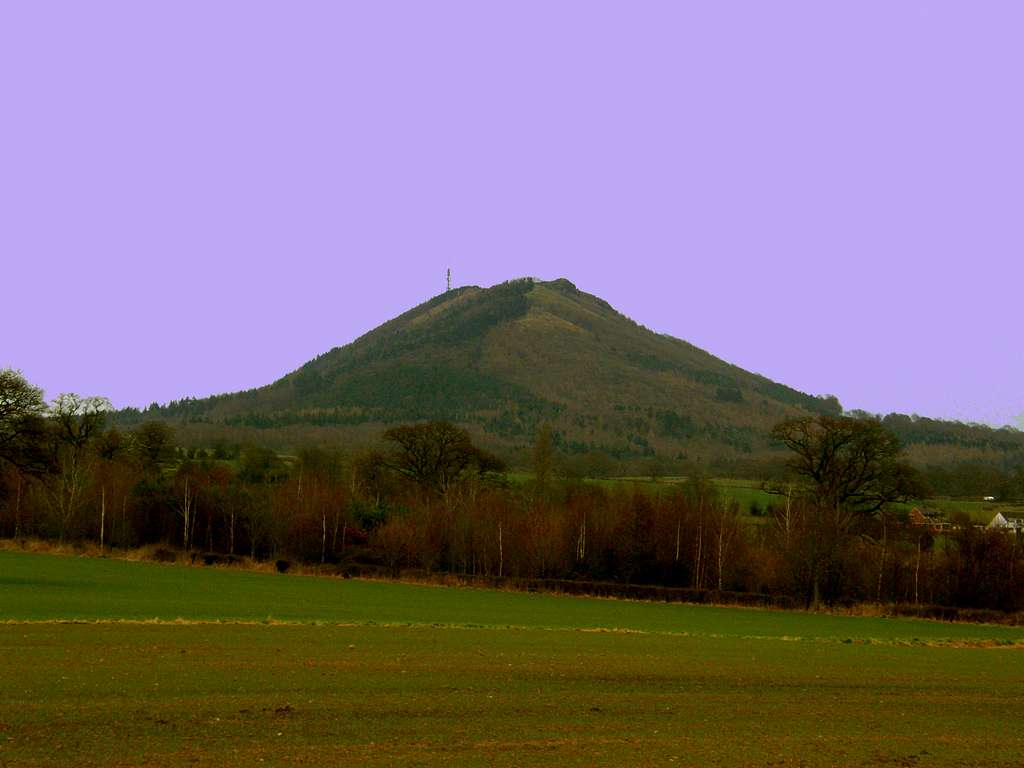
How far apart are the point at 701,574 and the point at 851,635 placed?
32.0 m

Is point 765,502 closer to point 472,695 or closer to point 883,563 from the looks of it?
point 883,563

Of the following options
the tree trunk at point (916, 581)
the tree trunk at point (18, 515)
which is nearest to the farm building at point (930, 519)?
the tree trunk at point (916, 581)

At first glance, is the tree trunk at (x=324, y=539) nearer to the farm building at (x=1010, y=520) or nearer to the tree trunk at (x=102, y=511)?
the tree trunk at (x=102, y=511)

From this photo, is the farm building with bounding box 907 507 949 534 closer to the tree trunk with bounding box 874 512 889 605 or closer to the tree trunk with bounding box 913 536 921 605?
the tree trunk with bounding box 874 512 889 605

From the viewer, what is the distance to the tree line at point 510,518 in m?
66.8

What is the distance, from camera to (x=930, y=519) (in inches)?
3398

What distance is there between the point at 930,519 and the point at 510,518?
38.1m

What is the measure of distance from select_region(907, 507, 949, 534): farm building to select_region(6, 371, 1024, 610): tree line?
129 inches

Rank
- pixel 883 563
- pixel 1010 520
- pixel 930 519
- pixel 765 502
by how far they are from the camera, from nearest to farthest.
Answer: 1. pixel 883 563
2. pixel 930 519
3. pixel 1010 520
4. pixel 765 502

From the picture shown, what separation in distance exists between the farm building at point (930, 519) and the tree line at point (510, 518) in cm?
329

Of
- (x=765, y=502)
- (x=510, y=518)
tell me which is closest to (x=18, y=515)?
(x=510, y=518)

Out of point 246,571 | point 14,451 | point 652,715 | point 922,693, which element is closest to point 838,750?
point 652,715

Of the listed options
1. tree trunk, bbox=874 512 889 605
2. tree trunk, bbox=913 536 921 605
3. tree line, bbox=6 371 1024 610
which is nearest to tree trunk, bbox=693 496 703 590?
tree line, bbox=6 371 1024 610

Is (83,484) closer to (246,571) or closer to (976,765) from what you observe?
(246,571)
